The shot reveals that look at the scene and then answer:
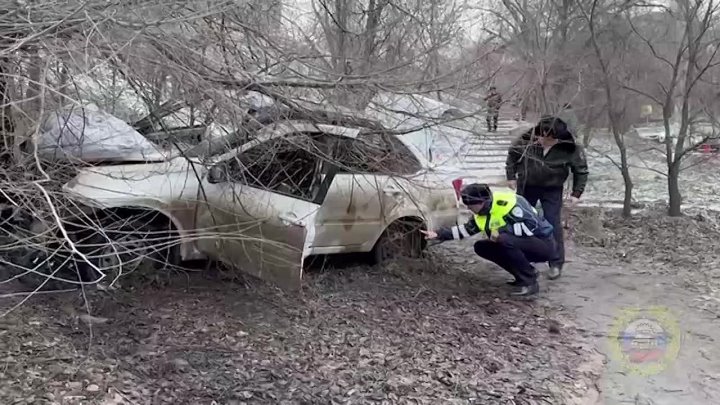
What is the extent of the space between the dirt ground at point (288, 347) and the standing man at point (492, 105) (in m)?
1.48

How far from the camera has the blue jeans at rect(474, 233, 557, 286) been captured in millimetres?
6102

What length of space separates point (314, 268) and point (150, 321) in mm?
1946

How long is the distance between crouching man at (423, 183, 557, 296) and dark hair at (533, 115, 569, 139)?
34.7 inches

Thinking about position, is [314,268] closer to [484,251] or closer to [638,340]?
[484,251]

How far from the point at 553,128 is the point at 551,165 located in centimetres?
35

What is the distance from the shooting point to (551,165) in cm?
679

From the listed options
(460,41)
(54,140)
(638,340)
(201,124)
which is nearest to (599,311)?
(638,340)

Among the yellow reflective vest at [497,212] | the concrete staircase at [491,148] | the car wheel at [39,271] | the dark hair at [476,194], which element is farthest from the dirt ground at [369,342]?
the concrete staircase at [491,148]

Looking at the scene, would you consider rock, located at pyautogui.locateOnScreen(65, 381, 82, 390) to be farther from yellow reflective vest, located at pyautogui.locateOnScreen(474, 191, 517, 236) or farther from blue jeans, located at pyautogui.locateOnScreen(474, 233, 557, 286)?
blue jeans, located at pyautogui.locateOnScreen(474, 233, 557, 286)

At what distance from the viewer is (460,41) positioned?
732 centimetres

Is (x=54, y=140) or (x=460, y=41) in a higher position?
(x=460, y=41)

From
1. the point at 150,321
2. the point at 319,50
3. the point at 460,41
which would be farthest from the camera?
the point at 460,41

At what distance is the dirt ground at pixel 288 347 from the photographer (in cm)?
410

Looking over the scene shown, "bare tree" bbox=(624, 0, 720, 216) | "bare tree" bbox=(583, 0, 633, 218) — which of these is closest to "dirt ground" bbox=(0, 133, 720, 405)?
"bare tree" bbox=(624, 0, 720, 216)
